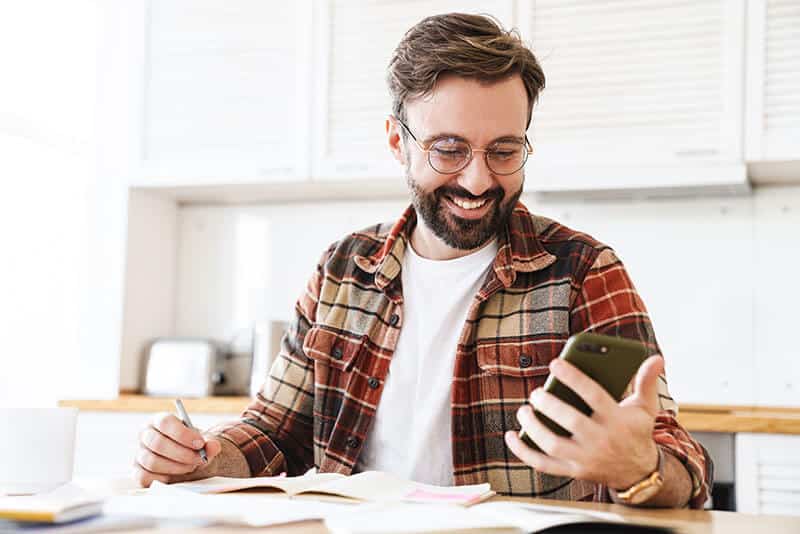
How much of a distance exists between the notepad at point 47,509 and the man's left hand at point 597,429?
0.47m

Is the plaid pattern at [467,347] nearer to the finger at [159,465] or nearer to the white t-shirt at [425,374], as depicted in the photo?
the white t-shirt at [425,374]

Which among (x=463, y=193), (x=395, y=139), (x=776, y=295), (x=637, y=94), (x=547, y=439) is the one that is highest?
(x=637, y=94)

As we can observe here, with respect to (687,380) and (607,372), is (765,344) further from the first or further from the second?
(607,372)

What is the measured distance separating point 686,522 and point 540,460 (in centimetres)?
17

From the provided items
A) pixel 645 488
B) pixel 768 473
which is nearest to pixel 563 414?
pixel 645 488

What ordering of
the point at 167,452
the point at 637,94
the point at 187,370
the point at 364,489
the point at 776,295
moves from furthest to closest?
the point at 187,370 < the point at 776,295 < the point at 637,94 < the point at 167,452 < the point at 364,489

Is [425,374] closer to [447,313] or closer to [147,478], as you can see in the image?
[447,313]

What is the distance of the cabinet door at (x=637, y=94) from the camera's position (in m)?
2.73

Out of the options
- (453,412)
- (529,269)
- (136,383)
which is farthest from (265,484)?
(136,383)

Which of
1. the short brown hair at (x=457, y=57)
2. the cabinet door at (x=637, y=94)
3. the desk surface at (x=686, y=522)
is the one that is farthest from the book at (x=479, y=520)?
the cabinet door at (x=637, y=94)

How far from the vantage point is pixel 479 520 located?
3.26 ft

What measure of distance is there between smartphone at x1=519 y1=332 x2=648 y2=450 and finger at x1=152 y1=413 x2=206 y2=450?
48cm

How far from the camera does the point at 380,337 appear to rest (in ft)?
5.49

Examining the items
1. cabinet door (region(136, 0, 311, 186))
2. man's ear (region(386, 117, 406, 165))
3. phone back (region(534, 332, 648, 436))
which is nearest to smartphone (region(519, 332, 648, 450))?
phone back (region(534, 332, 648, 436))
